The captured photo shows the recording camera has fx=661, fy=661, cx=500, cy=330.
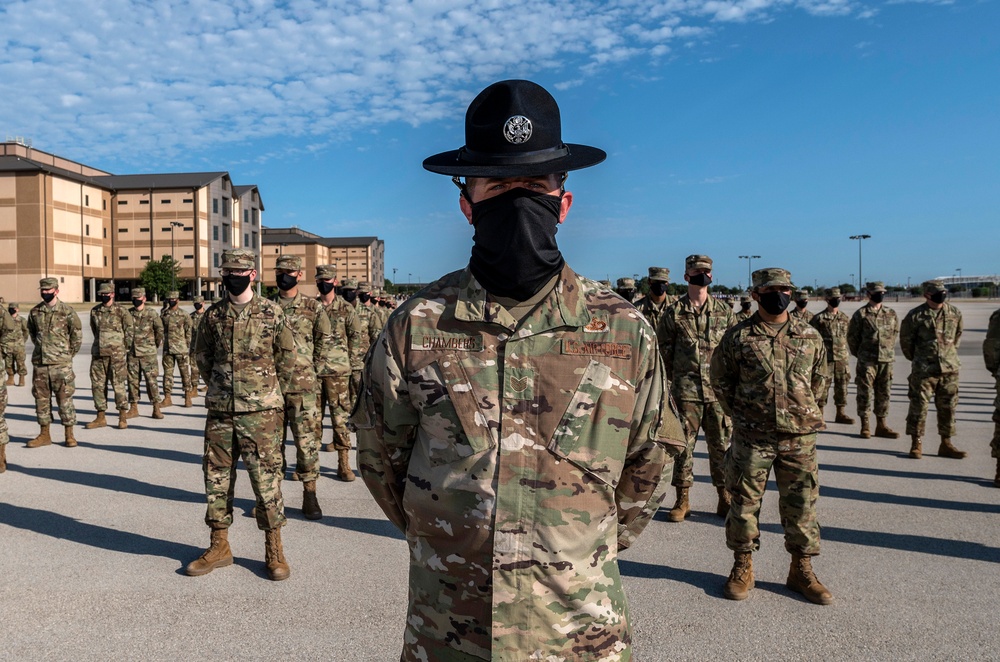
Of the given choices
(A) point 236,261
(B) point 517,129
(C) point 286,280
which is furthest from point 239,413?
(B) point 517,129

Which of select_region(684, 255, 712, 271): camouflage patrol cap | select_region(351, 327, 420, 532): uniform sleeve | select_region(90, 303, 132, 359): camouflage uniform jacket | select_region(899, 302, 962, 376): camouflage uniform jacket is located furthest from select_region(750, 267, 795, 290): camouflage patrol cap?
select_region(90, 303, 132, 359): camouflage uniform jacket

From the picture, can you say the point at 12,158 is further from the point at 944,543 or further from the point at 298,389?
the point at 944,543

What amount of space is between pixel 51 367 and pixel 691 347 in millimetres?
8914

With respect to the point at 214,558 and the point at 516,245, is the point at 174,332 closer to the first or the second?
the point at 214,558

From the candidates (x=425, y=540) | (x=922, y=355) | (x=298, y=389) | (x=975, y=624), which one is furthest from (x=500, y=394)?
(x=922, y=355)

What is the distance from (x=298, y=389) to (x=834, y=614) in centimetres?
496

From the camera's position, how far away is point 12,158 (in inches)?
2239

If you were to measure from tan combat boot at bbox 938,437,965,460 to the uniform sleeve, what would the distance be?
362 inches

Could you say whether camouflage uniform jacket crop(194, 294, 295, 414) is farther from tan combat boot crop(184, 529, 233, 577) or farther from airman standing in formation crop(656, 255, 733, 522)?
airman standing in formation crop(656, 255, 733, 522)

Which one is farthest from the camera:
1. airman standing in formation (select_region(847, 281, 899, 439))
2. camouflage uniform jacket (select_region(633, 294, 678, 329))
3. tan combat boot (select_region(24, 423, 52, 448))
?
airman standing in formation (select_region(847, 281, 899, 439))

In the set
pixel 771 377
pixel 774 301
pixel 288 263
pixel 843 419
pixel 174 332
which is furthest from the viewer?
pixel 174 332

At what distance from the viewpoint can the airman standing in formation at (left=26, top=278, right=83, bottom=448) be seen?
9453mm

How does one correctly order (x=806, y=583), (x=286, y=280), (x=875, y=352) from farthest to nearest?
(x=875, y=352), (x=286, y=280), (x=806, y=583)

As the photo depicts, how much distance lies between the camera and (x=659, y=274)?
7621 millimetres
